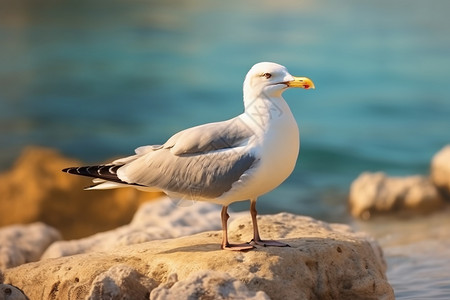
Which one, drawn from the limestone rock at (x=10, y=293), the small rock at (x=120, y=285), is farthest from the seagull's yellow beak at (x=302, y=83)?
the limestone rock at (x=10, y=293)

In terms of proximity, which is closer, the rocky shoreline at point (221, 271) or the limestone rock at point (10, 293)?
the rocky shoreline at point (221, 271)

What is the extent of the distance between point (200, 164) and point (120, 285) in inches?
32.8

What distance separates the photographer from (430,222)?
10.1m

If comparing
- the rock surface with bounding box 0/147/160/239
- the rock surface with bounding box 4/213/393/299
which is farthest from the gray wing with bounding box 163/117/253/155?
the rock surface with bounding box 0/147/160/239

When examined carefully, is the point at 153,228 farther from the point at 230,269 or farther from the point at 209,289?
the point at 209,289

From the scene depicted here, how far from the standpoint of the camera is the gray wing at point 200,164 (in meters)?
5.28

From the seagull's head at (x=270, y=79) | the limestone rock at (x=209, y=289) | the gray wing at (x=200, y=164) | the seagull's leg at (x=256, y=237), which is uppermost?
the seagull's head at (x=270, y=79)

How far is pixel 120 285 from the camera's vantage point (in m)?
5.14

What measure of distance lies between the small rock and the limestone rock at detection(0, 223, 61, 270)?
7.93 feet

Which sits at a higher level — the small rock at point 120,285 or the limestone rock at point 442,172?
the limestone rock at point 442,172

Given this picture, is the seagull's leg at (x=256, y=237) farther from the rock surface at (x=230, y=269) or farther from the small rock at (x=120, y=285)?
the small rock at (x=120, y=285)

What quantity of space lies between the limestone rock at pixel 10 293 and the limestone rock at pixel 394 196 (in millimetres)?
5992

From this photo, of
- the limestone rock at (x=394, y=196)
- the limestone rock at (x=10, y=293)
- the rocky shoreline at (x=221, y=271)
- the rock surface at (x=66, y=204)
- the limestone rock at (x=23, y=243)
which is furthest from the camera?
the rock surface at (x=66, y=204)

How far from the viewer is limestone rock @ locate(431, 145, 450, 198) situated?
1113 cm
